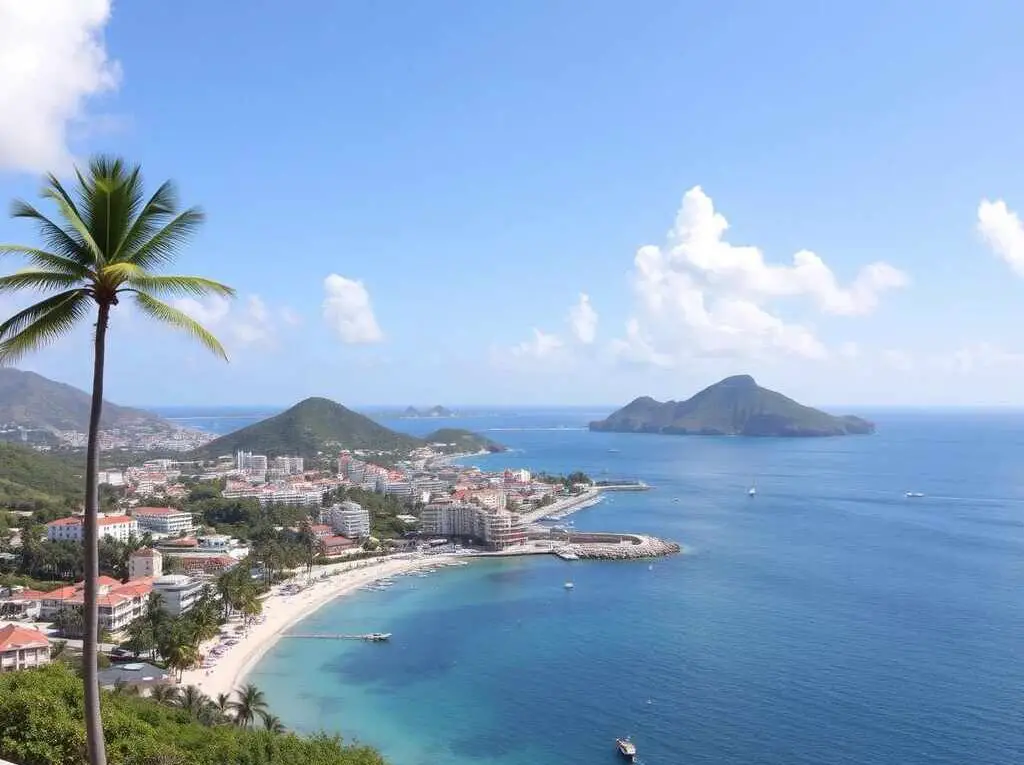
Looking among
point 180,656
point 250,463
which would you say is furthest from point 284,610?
point 250,463

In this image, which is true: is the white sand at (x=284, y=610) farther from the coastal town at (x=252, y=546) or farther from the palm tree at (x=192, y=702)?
the palm tree at (x=192, y=702)

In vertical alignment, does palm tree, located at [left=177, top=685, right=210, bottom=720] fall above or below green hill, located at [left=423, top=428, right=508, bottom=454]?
below

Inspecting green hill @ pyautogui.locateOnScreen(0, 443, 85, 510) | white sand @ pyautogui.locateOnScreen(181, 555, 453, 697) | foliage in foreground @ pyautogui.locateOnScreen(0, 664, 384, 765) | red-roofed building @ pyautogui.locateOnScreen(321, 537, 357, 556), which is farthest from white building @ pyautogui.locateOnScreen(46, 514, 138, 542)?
foliage in foreground @ pyautogui.locateOnScreen(0, 664, 384, 765)

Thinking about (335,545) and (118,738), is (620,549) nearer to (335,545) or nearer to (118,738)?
(335,545)

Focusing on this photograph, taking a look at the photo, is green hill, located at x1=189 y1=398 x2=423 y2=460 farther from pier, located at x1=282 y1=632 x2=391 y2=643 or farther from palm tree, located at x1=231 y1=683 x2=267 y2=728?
palm tree, located at x1=231 y1=683 x2=267 y2=728

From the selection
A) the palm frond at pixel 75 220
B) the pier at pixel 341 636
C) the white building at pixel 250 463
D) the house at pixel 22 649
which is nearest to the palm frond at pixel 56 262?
the palm frond at pixel 75 220
